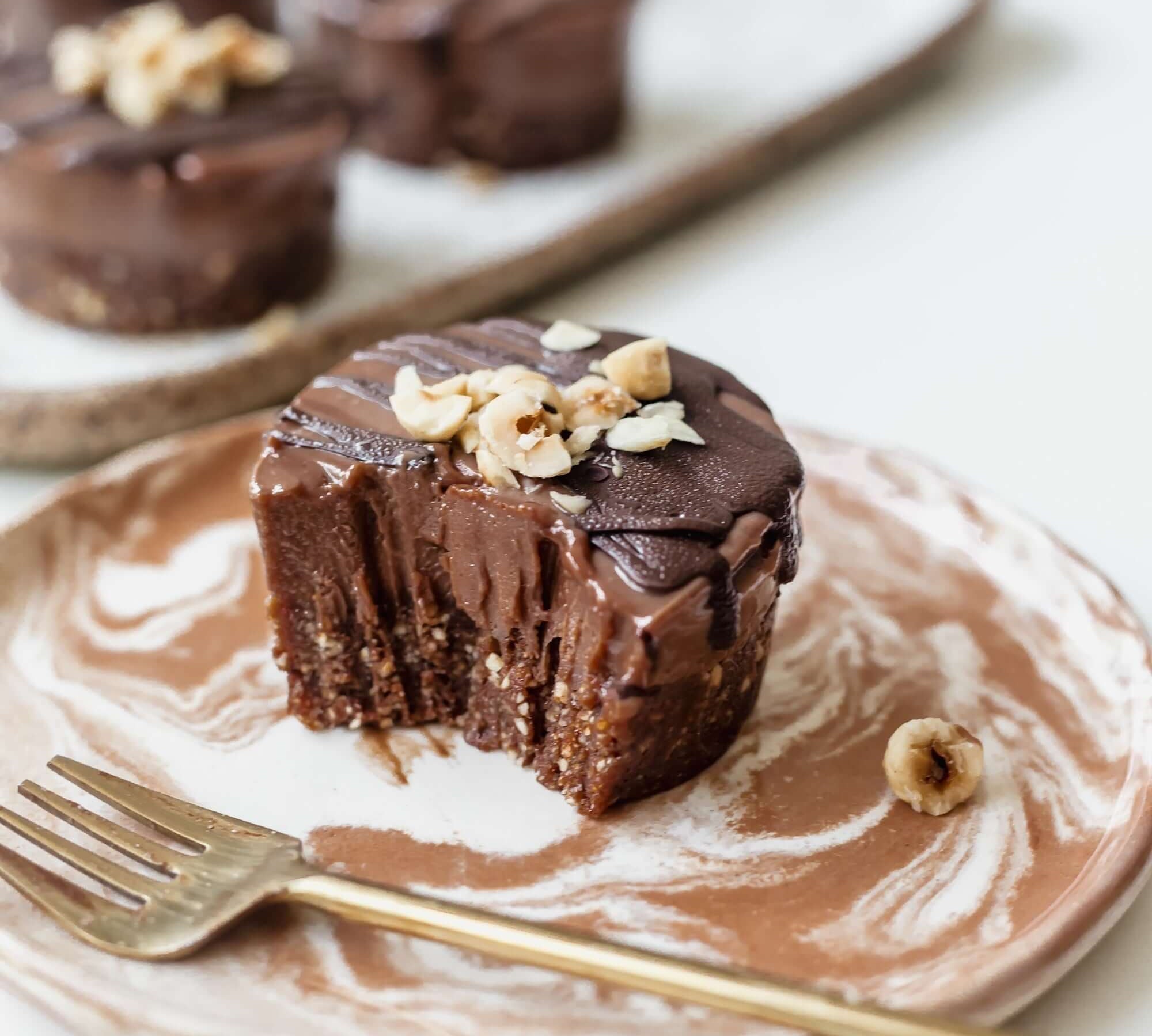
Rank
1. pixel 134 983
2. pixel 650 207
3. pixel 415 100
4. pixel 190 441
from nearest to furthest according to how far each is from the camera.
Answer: pixel 134 983 → pixel 190 441 → pixel 650 207 → pixel 415 100

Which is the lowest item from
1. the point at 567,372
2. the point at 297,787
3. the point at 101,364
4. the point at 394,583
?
the point at 101,364

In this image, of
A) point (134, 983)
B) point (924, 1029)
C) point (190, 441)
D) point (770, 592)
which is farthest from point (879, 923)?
point (190, 441)

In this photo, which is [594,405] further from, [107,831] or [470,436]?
[107,831]

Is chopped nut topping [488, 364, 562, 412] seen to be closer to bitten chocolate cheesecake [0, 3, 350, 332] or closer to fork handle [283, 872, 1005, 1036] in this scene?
fork handle [283, 872, 1005, 1036]

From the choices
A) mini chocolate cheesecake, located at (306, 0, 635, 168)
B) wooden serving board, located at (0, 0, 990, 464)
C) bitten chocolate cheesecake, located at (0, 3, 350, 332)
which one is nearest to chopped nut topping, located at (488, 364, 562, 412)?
wooden serving board, located at (0, 0, 990, 464)

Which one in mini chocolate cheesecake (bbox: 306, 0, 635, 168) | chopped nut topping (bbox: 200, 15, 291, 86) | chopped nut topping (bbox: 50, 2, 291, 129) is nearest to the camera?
chopped nut topping (bbox: 50, 2, 291, 129)

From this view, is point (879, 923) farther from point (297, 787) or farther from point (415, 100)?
point (415, 100)

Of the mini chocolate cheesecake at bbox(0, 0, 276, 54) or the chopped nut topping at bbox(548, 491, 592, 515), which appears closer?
the chopped nut topping at bbox(548, 491, 592, 515)
